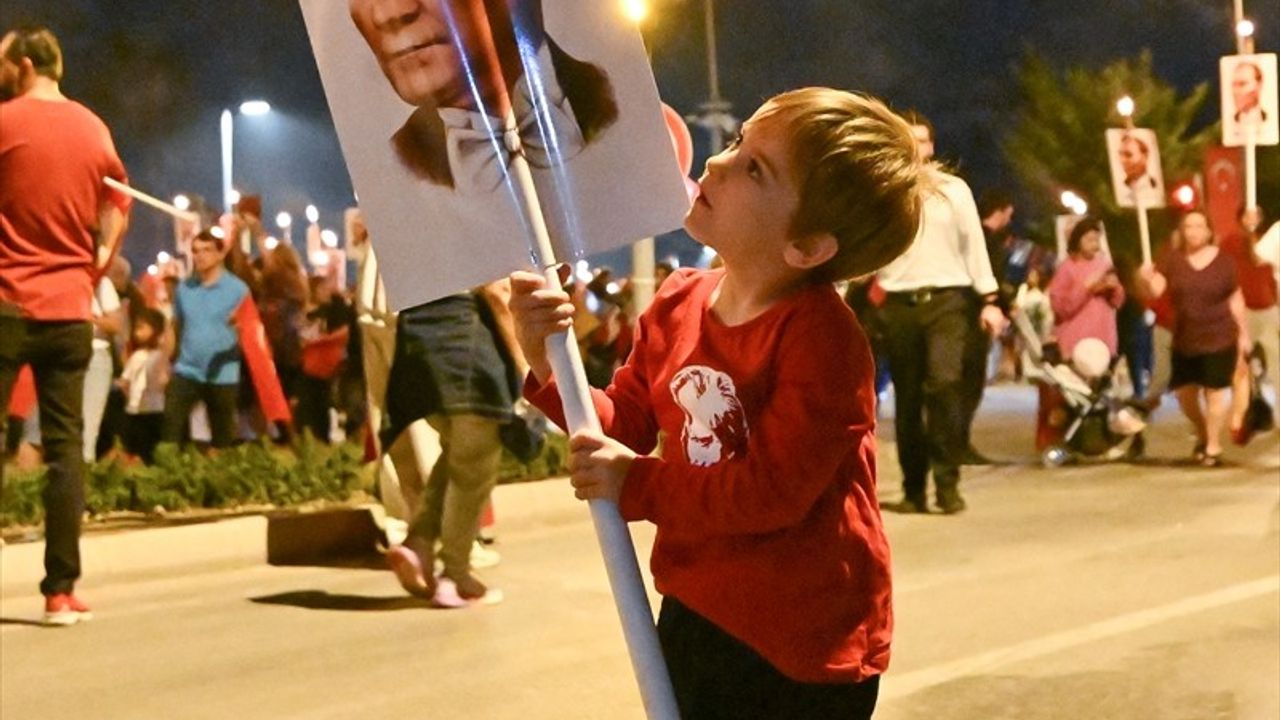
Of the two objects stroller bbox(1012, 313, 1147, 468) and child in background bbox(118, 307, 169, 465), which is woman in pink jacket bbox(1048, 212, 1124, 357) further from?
child in background bbox(118, 307, 169, 465)

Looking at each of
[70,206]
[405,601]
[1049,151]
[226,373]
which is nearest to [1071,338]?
[226,373]

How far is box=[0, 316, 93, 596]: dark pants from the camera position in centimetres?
661

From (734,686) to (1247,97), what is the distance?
1781 cm

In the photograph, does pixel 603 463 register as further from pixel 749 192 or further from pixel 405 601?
pixel 405 601

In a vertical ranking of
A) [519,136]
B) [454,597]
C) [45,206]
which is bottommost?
[454,597]

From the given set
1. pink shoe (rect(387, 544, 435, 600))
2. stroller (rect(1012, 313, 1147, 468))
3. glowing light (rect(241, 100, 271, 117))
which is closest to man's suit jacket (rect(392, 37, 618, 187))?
pink shoe (rect(387, 544, 435, 600))

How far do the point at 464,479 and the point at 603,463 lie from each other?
13.2 ft

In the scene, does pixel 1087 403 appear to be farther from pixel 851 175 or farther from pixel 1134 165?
pixel 851 175

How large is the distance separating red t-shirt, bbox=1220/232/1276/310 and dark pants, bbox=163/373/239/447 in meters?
7.23

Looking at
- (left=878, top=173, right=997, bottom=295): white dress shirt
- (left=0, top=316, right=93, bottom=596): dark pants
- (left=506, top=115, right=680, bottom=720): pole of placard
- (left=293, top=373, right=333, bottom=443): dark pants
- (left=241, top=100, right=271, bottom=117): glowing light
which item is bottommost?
(left=293, top=373, right=333, bottom=443): dark pants

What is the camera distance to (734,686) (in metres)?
2.84

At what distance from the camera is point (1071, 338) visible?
13414 mm

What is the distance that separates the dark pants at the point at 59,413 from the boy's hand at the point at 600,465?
4306mm

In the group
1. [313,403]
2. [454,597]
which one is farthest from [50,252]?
[313,403]
